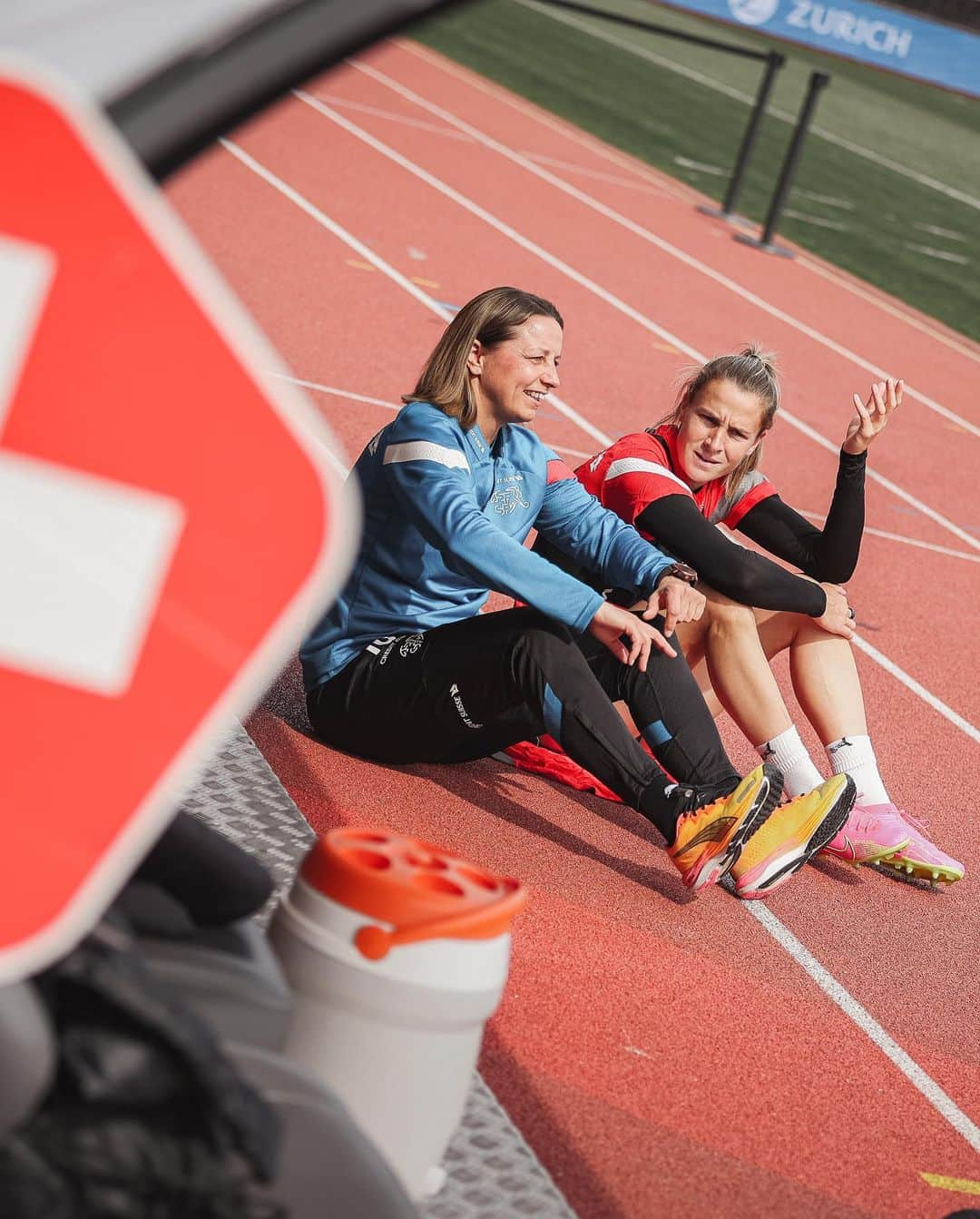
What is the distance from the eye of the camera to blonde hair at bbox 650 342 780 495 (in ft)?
14.7

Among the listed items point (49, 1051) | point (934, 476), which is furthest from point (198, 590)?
point (934, 476)

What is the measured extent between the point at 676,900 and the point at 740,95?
2619 centimetres

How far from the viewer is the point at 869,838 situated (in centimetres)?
433

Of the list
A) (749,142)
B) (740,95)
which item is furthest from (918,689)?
(740,95)

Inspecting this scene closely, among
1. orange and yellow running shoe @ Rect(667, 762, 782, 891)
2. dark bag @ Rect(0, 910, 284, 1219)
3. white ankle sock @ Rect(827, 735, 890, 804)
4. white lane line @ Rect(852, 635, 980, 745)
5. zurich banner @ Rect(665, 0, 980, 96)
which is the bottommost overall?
white lane line @ Rect(852, 635, 980, 745)

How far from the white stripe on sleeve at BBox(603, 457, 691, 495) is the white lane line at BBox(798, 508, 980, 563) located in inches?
163

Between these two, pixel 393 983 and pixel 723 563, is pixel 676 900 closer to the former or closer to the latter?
pixel 723 563

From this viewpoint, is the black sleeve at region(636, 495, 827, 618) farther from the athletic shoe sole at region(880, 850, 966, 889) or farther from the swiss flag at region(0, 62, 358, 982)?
the swiss flag at region(0, 62, 358, 982)

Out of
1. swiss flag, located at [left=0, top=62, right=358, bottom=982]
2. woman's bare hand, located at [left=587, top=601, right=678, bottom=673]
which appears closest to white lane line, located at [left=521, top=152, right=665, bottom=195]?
woman's bare hand, located at [left=587, top=601, right=678, bottom=673]

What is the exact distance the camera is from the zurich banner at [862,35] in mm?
12836

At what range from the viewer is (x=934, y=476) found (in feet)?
33.9

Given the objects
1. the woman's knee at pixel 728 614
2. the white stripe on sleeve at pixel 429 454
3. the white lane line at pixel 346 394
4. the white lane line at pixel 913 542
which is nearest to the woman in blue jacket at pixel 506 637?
the white stripe on sleeve at pixel 429 454

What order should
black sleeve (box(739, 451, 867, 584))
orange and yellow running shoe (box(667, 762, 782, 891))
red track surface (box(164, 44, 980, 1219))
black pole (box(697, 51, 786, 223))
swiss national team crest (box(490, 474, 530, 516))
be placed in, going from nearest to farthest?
red track surface (box(164, 44, 980, 1219)), orange and yellow running shoe (box(667, 762, 782, 891)), swiss national team crest (box(490, 474, 530, 516)), black sleeve (box(739, 451, 867, 584)), black pole (box(697, 51, 786, 223))

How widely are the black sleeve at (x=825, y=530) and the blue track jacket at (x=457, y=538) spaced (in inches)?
26.4
